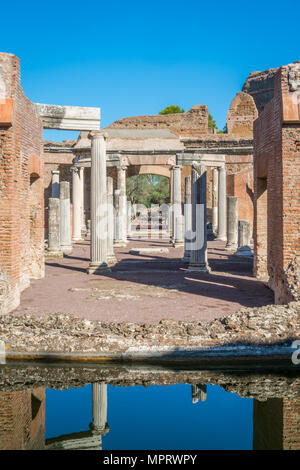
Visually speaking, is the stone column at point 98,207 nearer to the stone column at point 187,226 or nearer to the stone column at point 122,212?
the stone column at point 187,226

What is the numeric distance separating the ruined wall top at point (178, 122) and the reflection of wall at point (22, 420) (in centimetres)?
2910

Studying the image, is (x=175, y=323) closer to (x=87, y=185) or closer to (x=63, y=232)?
(x=63, y=232)

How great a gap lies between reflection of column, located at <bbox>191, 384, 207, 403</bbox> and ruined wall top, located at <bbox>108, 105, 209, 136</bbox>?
28.8m

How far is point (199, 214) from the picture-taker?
530 inches

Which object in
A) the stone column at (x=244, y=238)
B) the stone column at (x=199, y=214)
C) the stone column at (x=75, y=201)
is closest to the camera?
the stone column at (x=199, y=214)

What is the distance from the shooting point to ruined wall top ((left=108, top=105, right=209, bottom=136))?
3262 cm

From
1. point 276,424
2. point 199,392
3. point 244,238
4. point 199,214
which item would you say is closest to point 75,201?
point 244,238

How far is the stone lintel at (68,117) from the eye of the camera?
38.7ft

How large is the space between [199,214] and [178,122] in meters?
21.0

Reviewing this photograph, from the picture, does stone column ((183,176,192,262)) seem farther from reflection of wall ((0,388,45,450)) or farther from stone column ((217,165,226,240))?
reflection of wall ((0,388,45,450))

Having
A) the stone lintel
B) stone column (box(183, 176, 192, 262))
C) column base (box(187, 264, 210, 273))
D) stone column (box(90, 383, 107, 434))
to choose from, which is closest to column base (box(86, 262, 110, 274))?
column base (box(187, 264, 210, 273))

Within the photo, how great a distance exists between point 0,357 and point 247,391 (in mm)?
3229

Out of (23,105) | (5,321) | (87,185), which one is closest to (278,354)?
(5,321)

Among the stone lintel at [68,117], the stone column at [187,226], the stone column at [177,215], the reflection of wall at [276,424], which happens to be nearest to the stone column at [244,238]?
the stone column at [187,226]
